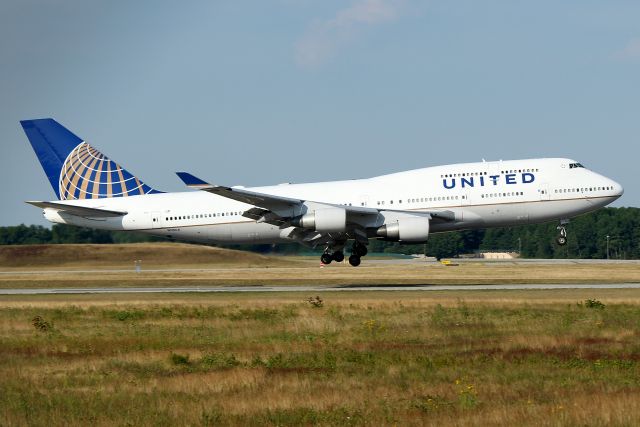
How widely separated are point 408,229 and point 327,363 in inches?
969

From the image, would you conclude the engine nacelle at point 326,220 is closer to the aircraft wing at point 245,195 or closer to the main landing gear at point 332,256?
the aircraft wing at point 245,195

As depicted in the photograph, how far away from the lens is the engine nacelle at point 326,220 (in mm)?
45969

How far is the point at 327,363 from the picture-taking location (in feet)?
71.8

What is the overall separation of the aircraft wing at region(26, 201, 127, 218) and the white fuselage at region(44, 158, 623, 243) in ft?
1.29

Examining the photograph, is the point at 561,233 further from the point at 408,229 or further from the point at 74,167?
the point at 74,167

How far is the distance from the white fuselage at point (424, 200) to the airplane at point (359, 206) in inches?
2.0

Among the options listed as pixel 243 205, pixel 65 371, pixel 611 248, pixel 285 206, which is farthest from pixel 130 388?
pixel 611 248

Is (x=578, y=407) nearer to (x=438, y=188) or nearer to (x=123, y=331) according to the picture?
(x=123, y=331)

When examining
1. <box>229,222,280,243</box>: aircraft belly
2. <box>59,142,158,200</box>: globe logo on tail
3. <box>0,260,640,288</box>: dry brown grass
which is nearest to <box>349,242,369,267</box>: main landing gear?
<box>0,260,640,288</box>: dry brown grass

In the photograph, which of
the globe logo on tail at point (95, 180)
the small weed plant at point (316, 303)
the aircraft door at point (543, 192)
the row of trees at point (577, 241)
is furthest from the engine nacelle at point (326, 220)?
the row of trees at point (577, 241)

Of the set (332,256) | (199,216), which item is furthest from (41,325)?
(332,256)

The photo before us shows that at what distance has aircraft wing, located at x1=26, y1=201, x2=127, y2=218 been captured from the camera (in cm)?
4953

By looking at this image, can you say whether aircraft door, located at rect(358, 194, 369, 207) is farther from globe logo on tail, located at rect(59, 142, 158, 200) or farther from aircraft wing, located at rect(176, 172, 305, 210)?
globe logo on tail, located at rect(59, 142, 158, 200)

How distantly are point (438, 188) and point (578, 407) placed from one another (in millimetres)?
32646
